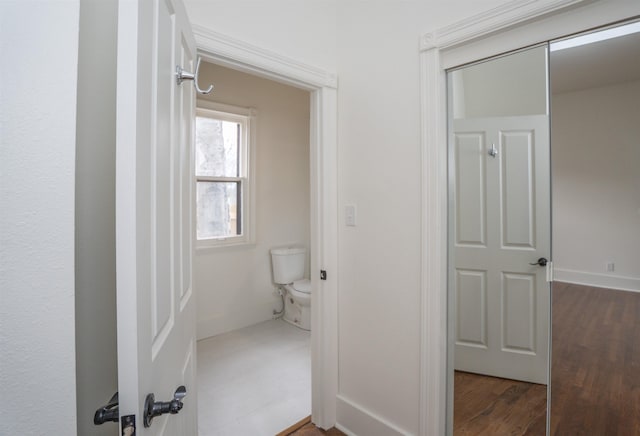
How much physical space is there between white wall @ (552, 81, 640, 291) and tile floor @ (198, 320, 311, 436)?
1.75 m

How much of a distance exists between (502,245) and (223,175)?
2.59 metres

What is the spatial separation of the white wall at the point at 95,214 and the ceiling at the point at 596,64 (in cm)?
161

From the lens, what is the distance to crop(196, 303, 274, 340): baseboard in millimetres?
3033

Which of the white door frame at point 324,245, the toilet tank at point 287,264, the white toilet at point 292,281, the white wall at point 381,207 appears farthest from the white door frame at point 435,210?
the toilet tank at point 287,264

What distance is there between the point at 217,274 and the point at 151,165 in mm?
2612

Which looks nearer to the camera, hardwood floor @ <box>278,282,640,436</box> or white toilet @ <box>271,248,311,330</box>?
hardwood floor @ <box>278,282,640,436</box>

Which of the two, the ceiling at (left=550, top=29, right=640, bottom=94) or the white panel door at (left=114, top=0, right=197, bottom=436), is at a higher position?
the ceiling at (left=550, top=29, right=640, bottom=94)

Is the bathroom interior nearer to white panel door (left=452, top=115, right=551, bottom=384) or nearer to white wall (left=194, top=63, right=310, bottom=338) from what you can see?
white wall (left=194, top=63, right=310, bottom=338)

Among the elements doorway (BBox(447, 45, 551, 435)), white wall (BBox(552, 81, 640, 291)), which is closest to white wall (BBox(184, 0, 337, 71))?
doorway (BBox(447, 45, 551, 435))

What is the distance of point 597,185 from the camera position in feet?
4.13

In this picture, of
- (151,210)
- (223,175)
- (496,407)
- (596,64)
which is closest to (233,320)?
(223,175)

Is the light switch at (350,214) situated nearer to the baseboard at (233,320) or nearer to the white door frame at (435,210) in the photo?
the white door frame at (435,210)

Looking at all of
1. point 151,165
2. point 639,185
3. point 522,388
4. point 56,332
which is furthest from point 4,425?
point 639,185

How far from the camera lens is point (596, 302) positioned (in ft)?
4.12
